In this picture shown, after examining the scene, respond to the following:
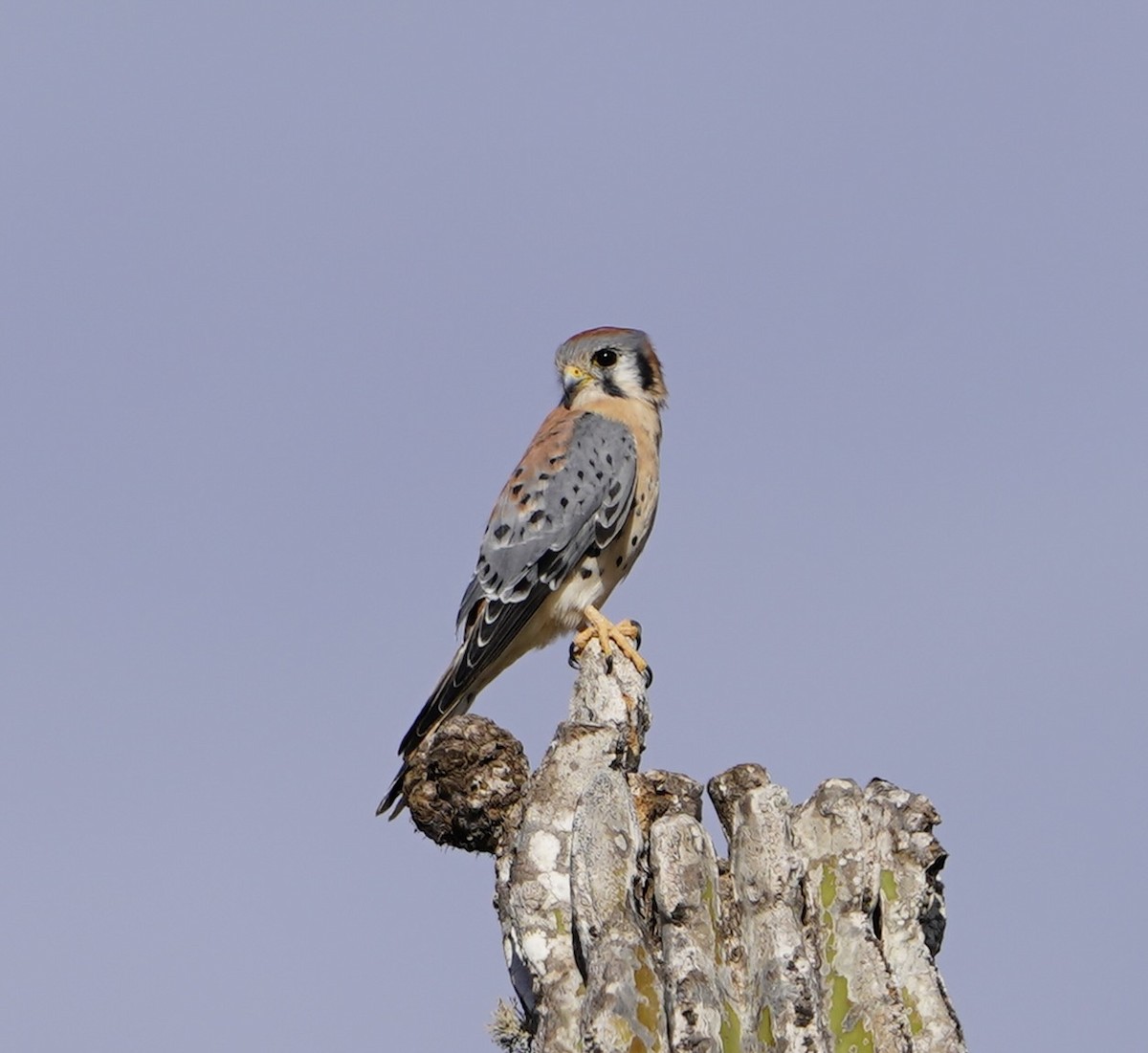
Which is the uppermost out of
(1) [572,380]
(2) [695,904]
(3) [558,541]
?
(1) [572,380]

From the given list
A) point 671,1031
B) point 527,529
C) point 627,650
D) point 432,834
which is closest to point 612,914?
point 671,1031

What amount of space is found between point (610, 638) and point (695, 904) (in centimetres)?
314

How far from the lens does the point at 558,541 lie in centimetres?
821

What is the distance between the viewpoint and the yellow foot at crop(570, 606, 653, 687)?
7109mm

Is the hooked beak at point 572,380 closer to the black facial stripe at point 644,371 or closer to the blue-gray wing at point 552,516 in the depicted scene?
the black facial stripe at point 644,371

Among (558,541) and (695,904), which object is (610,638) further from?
(695,904)

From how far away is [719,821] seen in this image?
4812mm

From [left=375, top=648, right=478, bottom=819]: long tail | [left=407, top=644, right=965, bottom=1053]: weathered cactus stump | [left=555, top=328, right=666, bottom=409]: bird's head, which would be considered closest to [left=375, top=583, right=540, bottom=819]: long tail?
[left=375, top=648, right=478, bottom=819]: long tail

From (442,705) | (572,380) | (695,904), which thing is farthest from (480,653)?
(695,904)

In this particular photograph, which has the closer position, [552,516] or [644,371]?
[552,516]

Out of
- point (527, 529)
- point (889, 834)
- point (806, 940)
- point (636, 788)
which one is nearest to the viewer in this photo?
point (806, 940)

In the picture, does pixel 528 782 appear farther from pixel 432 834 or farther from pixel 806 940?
pixel 806 940

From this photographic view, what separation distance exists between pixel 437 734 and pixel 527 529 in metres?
3.26

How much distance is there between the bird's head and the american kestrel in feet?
0.55
